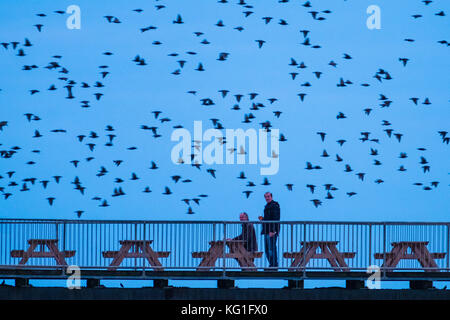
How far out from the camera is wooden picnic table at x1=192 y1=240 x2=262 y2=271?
26.8m

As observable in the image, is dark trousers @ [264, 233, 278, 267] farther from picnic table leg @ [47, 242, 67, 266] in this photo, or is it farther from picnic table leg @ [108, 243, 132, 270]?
picnic table leg @ [47, 242, 67, 266]

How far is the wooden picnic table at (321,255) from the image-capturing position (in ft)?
87.2

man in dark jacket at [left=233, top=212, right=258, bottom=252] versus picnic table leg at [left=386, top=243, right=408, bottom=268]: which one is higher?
man in dark jacket at [left=233, top=212, right=258, bottom=252]

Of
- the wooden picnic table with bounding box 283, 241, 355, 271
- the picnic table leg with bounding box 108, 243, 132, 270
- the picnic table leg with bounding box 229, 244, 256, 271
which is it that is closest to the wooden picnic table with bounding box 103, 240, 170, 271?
the picnic table leg with bounding box 108, 243, 132, 270

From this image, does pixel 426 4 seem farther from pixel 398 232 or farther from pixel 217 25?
pixel 398 232

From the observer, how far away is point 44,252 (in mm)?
27156

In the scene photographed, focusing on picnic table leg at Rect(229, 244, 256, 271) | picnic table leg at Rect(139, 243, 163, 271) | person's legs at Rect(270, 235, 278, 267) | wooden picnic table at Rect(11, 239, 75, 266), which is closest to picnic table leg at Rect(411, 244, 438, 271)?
person's legs at Rect(270, 235, 278, 267)

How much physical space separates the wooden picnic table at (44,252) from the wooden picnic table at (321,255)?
471 cm

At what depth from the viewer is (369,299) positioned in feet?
87.6

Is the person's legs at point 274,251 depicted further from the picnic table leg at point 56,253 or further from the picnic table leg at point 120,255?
the picnic table leg at point 56,253

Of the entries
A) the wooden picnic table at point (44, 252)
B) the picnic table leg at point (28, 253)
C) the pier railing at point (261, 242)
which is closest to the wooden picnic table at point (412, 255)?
the pier railing at point (261, 242)

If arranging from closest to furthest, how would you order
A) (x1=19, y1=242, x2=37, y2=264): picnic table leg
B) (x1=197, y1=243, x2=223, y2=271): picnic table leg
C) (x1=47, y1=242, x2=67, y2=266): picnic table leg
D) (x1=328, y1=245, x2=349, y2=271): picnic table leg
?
(x1=328, y1=245, x2=349, y2=271): picnic table leg < (x1=197, y1=243, x2=223, y2=271): picnic table leg < (x1=47, y1=242, x2=67, y2=266): picnic table leg < (x1=19, y1=242, x2=37, y2=264): picnic table leg

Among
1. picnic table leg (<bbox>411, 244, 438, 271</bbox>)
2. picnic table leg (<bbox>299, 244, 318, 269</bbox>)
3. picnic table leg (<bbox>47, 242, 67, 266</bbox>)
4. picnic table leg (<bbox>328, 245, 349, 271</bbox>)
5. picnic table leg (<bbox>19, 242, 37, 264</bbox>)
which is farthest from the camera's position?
picnic table leg (<bbox>19, 242, 37, 264</bbox>)

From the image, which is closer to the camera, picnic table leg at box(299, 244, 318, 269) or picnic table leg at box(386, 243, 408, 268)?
picnic table leg at box(299, 244, 318, 269)
